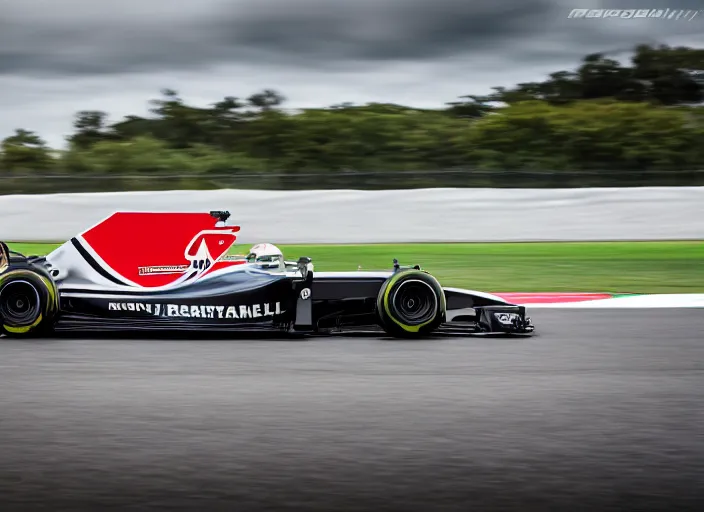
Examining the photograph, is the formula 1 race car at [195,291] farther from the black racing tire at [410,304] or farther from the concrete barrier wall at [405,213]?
the concrete barrier wall at [405,213]

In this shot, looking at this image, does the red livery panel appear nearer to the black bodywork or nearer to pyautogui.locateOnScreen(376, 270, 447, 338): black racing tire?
the black bodywork

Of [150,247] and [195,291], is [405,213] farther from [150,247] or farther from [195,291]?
[195,291]

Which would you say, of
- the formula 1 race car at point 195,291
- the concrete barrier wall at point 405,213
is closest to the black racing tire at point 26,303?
the formula 1 race car at point 195,291

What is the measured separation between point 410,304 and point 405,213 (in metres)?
11.2

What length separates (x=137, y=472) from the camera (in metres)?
4.18

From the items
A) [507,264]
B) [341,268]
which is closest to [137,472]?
[341,268]

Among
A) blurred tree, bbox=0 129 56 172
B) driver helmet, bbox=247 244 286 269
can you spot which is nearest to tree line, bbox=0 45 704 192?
blurred tree, bbox=0 129 56 172

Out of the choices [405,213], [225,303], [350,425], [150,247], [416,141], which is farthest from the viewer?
[416,141]

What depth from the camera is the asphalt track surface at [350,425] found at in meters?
3.92

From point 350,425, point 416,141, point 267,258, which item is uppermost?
point 416,141

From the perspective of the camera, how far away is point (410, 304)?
8.12 m

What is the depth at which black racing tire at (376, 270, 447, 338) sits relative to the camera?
7.96 m

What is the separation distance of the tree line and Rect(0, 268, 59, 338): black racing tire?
12664 mm

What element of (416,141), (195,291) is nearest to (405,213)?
(416,141)
